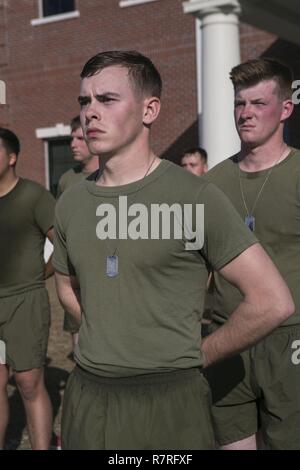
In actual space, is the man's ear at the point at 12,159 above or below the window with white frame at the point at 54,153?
below

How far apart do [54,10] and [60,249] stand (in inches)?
652

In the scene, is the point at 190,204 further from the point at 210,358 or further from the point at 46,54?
the point at 46,54

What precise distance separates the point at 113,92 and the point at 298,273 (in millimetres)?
1418

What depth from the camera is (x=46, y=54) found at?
1817 cm

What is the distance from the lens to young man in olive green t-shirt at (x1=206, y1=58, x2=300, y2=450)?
11.1 ft

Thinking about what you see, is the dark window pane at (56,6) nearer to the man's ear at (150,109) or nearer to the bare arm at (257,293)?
the man's ear at (150,109)

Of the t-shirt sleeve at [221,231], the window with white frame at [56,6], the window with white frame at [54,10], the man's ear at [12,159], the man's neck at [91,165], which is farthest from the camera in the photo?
the window with white frame at [56,6]

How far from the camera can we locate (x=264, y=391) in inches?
135

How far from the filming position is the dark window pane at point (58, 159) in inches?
711

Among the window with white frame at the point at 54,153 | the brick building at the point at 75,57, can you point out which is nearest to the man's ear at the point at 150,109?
the brick building at the point at 75,57

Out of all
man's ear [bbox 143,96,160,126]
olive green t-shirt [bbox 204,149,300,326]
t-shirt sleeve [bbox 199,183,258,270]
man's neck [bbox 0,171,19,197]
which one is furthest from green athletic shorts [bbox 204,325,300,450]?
man's neck [bbox 0,171,19,197]

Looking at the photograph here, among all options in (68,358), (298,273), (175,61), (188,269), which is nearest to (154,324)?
(188,269)

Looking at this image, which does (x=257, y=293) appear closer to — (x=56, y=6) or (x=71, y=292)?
(x=71, y=292)

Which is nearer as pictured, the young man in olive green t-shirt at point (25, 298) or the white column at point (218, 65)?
the young man in olive green t-shirt at point (25, 298)
